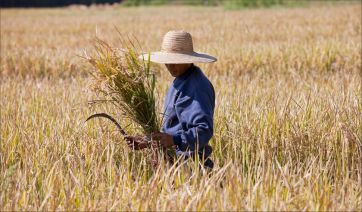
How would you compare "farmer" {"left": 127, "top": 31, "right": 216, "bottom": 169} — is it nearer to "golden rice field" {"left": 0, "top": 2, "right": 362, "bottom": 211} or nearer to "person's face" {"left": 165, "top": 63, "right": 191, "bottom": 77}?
"person's face" {"left": 165, "top": 63, "right": 191, "bottom": 77}

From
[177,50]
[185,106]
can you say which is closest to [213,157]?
[185,106]

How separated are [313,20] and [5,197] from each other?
48.3 feet

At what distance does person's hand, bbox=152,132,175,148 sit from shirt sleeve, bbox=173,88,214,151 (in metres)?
0.03

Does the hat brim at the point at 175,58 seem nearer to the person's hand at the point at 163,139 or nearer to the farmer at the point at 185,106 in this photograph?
the farmer at the point at 185,106

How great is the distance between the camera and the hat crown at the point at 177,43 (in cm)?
303

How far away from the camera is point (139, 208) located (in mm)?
2299

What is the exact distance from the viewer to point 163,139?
2906mm

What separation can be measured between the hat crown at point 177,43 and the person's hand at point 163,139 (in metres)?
0.44

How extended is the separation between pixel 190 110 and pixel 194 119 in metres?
0.06

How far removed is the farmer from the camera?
2.87 m

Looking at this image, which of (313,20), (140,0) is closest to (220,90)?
(313,20)


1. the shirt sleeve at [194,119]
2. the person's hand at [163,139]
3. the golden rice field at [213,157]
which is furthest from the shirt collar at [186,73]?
the golden rice field at [213,157]

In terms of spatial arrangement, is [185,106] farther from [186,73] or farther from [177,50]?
[177,50]

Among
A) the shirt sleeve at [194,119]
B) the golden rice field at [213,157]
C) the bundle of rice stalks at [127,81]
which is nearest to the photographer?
the golden rice field at [213,157]
